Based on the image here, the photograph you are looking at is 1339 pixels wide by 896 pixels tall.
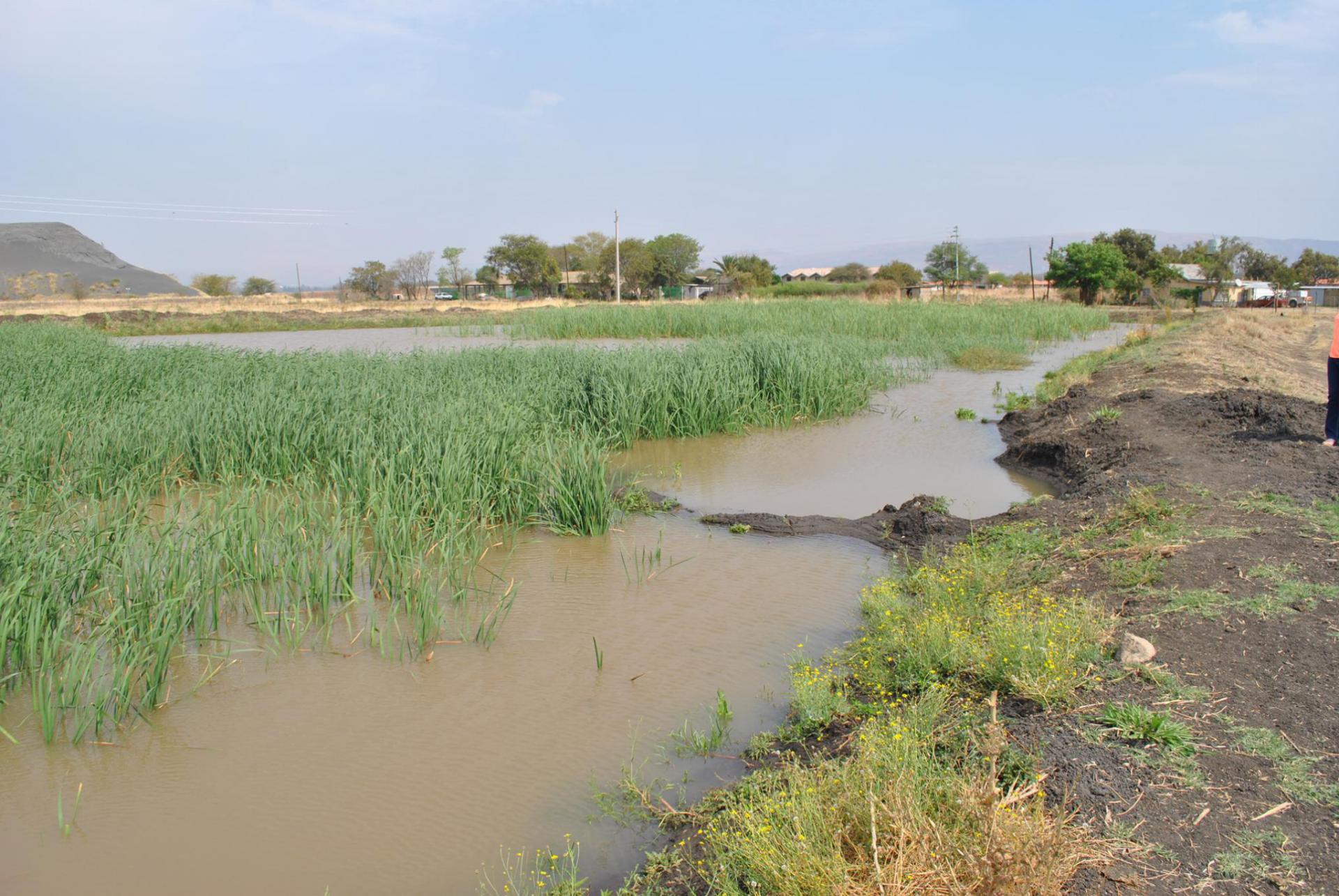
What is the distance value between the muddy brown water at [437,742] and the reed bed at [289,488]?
9.1 inches

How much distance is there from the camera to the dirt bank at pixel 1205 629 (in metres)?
2.37

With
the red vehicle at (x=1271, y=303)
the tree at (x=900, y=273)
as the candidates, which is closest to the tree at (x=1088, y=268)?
the red vehicle at (x=1271, y=303)

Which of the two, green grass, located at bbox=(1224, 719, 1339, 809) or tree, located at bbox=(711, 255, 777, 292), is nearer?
green grass, located at bbox=(1224, 719, 1339, 809)

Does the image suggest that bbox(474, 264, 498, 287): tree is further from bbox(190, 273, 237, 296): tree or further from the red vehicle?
the red vehicle

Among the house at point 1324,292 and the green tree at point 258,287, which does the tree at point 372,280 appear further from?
the house at point 1324,292

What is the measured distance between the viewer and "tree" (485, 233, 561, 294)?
217 feet

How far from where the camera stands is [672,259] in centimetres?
6500

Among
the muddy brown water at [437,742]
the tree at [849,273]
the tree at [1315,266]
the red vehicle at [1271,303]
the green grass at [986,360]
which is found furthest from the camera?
the tree at [849,273]

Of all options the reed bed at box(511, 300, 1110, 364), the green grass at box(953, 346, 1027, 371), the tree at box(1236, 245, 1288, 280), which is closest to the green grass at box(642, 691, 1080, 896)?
the reed bed at box(511, 300, 1110, 364)

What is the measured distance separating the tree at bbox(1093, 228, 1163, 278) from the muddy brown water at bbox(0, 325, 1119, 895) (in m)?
47.0

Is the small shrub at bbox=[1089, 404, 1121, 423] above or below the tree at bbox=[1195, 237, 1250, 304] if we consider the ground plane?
below

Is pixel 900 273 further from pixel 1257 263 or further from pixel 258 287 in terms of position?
pixel 258 287

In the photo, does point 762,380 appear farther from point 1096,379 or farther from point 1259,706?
point 1259,706

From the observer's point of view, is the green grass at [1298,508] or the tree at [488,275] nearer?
the green grass at [1298,508]
